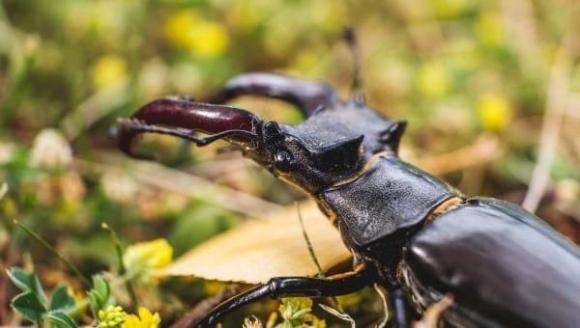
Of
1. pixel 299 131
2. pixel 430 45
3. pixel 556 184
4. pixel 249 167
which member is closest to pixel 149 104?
pixel 299 131

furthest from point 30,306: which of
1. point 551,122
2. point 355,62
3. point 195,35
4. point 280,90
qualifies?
point 551,122

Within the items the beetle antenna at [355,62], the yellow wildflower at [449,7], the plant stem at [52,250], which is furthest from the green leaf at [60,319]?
the yellow wildflower at [449,7]

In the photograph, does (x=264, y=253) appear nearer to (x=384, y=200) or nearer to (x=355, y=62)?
(x=384, y=200)

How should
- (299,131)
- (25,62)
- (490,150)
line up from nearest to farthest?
(299,131) → (25,62) → (490,150)

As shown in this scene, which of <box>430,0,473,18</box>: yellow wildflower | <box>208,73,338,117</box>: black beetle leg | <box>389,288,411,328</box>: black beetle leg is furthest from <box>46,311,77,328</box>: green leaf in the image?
<box>430,0,473,18</box>: yellow wildflower

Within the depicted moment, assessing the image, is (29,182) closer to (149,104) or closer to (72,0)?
(149,104)

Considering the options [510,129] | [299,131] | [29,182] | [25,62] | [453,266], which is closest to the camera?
[453,266]

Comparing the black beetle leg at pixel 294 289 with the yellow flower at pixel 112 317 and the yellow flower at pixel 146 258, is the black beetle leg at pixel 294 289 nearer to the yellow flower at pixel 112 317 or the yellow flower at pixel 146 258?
the yellow flower at pixel 112 317
